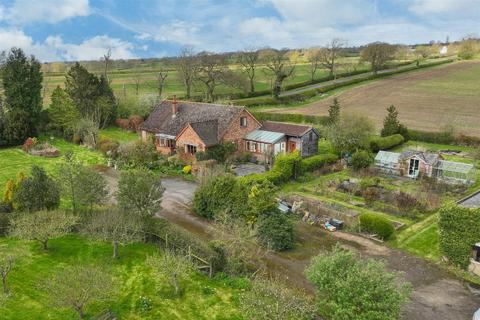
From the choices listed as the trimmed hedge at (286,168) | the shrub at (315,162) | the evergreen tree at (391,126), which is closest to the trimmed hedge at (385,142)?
the evergreen tree at (391,126)

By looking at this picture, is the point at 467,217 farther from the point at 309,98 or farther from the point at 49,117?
the point at 309,98

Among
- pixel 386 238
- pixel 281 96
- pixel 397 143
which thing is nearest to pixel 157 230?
pixel 386 238

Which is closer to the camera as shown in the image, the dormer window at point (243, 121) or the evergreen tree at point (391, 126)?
the dormer window at point (243, 121)

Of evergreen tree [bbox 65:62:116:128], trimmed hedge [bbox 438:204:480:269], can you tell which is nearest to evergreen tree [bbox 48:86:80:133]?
evergreen tree [bbox 65:62:116:128]

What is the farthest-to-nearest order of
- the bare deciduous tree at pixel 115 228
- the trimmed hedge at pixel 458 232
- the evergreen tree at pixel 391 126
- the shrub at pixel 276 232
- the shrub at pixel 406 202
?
the evergreen tree at pixel 391 126 < the shrub at pixel 406 202 < the shrub at pixel 276 232 < the bare deciduous tree at pixel 115 228 < the trimmed hedge at pixel 458 232

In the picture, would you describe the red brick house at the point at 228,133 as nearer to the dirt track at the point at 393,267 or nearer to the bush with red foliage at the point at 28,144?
the dirt track at the point at 393,267

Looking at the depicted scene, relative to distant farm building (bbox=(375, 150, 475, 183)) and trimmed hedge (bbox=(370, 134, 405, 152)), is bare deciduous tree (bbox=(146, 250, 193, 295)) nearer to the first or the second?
distant farm building (bbox=(375, 150, 475, 183))

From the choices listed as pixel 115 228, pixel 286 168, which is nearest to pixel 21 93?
pixel 286 168
